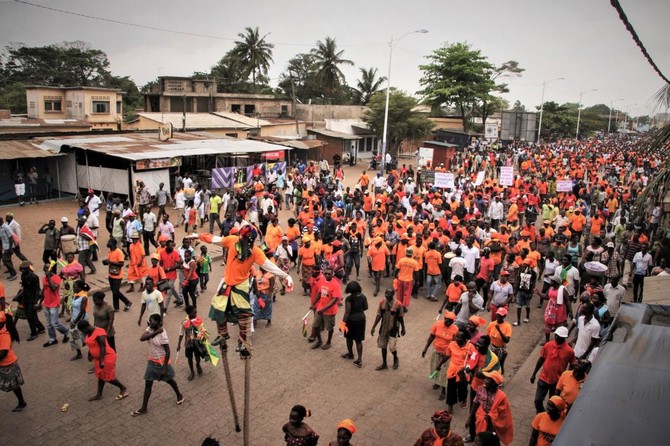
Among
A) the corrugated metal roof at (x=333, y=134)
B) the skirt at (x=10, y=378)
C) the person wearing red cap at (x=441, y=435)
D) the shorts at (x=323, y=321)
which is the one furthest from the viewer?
the corrugated metal roof at (x=333, y=134)

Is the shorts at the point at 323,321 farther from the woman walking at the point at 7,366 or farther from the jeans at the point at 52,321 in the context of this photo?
the woman walking at the point at 7,366

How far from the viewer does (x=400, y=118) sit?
38.8 m

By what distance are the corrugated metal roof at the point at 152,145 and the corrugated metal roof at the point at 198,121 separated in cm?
420

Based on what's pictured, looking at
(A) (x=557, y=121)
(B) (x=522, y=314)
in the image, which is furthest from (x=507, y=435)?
(A) (x=557, y=121)

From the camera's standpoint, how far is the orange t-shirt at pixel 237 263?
18.4ft

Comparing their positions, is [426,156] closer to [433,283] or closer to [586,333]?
[433,283]

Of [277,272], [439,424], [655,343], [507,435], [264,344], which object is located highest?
[277,272]

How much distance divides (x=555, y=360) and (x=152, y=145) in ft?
68.6

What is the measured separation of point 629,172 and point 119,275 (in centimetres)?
3122

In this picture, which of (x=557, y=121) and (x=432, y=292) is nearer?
(x=432, y=292)

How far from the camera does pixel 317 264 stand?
477 inches

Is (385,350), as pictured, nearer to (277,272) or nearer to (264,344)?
(264,344)

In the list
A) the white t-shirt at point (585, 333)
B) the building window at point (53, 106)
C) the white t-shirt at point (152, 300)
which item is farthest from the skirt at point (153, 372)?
the building window at point (53, 106)

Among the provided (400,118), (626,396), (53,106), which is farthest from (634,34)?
(53,106)
